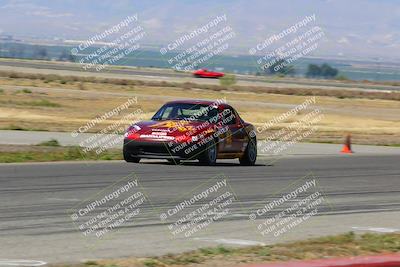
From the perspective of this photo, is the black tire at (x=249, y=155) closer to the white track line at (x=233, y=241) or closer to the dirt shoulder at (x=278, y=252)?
the dirt shoulder at (x=278, y=252)

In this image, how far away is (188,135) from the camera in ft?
68.2

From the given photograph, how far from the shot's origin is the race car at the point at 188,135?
20.7 metres

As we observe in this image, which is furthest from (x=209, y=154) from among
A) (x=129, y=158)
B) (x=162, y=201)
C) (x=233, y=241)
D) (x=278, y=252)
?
(x=278, y=252)

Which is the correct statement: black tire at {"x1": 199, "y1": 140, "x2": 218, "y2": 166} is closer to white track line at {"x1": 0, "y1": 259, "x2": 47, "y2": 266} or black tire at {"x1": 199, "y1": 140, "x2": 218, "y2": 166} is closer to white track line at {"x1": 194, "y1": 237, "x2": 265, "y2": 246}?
white track line at {"x1": 194, "y1": 237, "x2": 265, "y2": 246}

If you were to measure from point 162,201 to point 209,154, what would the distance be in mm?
6543

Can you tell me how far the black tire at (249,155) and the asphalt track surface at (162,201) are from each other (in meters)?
0.42

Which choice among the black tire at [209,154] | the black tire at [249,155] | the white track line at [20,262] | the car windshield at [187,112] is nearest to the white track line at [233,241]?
the white track line at [20,262]

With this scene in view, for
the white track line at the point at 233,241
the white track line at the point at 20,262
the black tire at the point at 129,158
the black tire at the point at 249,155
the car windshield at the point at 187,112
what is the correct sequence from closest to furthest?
the white track line at the point at 20,262, the white track line at the point at 233,241, the black tire at the point at 129,158, the car windshield at the point at 187,112, the black tire at the point at 249,155

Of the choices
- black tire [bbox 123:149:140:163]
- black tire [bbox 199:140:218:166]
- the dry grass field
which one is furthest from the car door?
the dry grass field

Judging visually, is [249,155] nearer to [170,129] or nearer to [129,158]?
[170,129]

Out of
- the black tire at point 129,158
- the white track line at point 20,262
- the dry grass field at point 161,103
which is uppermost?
the white track line at point 20,262

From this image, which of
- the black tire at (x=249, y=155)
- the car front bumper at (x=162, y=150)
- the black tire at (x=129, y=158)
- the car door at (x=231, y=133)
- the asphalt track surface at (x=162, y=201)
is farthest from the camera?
the black tire at (x=249, y=155)

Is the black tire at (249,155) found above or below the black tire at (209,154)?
below

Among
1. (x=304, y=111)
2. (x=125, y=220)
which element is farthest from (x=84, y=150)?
(x=304, y=111)
